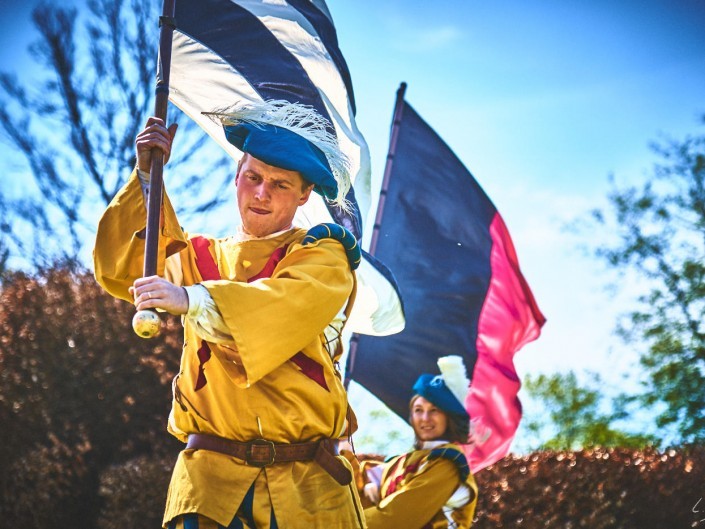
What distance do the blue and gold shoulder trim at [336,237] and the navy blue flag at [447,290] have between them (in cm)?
334

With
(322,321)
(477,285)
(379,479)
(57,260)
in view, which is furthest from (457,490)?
(57,260)

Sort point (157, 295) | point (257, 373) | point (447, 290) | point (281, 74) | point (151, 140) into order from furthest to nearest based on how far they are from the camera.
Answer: point (447, 290), point (281, 74), point (151, 140), point (257, 373), point (157, 295)

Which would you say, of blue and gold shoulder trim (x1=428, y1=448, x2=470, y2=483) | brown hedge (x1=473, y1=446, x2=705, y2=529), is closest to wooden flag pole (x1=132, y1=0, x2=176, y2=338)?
blue and gold shoulder trim (x1=428, y1=448, x2=470, y2=483)

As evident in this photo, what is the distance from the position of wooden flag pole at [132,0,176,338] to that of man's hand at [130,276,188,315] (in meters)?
0.03

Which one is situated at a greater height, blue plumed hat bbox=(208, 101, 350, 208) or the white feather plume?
blue plumed hat bbox=(208, 101, 350, 208)

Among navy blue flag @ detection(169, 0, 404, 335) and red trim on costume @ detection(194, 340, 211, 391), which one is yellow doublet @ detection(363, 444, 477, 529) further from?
red trim on costume @ detection(194, 340, 211, 391)

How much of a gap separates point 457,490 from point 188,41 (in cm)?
302

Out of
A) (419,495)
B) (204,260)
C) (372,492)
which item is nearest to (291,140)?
(204,260)

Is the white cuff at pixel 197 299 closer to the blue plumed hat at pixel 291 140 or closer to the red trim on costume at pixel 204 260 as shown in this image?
the red trim on costume at pixel 204 260

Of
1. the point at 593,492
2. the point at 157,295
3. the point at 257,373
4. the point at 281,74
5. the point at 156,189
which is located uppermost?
the point at 281,74

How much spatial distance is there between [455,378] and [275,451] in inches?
118

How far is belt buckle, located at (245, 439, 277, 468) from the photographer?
8.54ft

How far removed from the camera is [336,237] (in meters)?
2.83

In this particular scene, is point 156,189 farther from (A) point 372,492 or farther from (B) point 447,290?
(B) point 447,290
